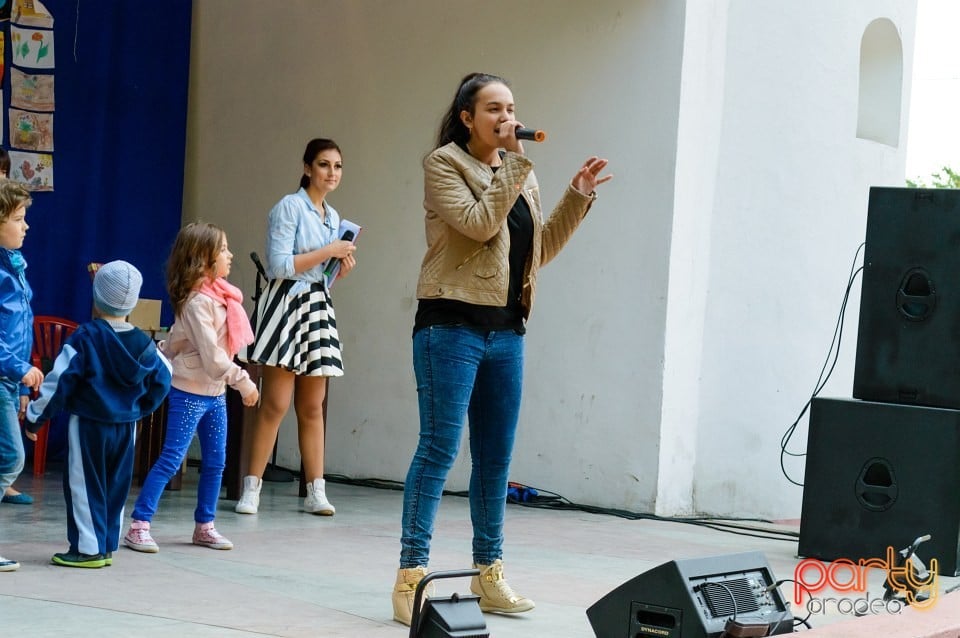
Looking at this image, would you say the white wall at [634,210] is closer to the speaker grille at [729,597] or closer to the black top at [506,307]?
the black top at [506,307]

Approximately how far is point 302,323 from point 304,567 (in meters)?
1.42

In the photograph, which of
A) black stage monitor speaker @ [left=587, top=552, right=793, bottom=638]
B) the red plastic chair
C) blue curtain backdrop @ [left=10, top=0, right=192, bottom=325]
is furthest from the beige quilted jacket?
blue curtain backdrop @ [left=10, top=0, right=192, bottom=325]

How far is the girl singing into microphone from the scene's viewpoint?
3211 millimetres

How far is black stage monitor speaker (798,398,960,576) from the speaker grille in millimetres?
1830

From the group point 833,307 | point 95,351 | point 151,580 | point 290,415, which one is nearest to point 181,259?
point 95,351

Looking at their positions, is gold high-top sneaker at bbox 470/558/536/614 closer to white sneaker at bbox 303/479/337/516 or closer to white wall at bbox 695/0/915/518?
white sneaker at bbox 303/479/337/516

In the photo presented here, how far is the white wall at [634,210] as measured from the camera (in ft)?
18.6

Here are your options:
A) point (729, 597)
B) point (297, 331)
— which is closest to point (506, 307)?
point (729, 597)

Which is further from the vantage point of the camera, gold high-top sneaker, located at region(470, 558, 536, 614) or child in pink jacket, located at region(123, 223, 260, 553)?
child in pink jacket, located at region(123, 223, 260, 553)

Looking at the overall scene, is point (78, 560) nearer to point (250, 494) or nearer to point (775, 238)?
point (250, 494)

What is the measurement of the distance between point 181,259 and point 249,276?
2.57m

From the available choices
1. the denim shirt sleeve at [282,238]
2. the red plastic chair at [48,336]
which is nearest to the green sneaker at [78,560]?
the denim shirt sleeve at [282,238]

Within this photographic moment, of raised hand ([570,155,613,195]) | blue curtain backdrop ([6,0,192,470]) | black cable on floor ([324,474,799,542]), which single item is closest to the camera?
raised hand ([570,155,613,195])

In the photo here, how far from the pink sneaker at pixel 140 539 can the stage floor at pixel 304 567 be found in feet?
0.12
